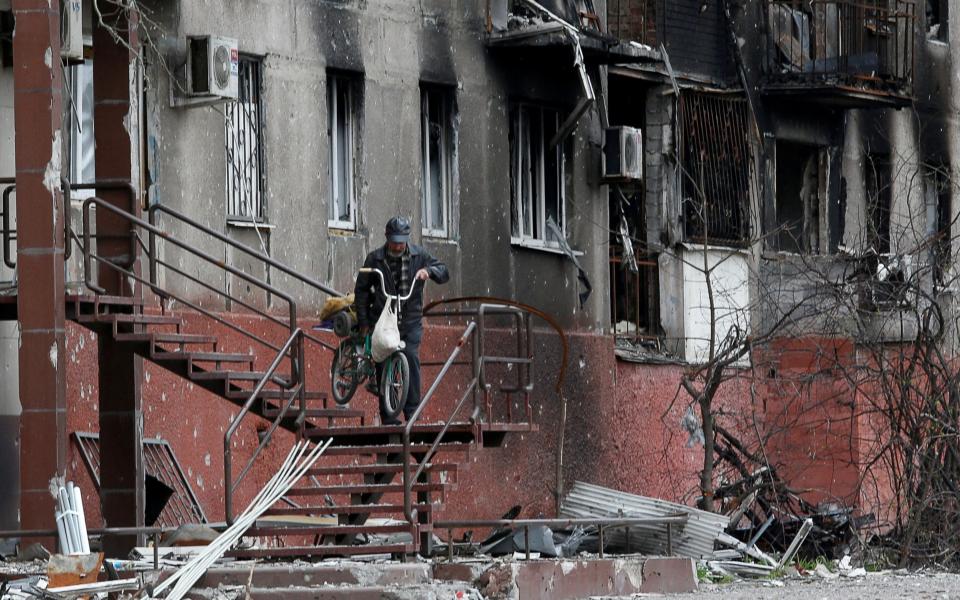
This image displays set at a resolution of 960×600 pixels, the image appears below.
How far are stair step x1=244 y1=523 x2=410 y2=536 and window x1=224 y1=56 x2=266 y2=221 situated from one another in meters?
4.67

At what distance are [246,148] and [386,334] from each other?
4.31m

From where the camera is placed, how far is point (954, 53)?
33438 millimetres

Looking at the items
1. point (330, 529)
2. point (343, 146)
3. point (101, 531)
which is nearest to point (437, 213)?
point (343, 146)

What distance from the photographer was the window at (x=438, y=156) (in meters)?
23.5

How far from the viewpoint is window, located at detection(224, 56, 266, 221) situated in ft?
67.9

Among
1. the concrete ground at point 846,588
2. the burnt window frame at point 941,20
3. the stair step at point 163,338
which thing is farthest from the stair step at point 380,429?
the burnt window frame at point 941,20

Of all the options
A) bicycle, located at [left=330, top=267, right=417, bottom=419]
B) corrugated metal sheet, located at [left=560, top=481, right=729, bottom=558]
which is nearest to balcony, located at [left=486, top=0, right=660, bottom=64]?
corrugated metal sheet, located at [left=560, top=481, right=729, bottom=558]

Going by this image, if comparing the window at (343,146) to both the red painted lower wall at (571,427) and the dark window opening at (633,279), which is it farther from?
the dark window opening at (633,279)

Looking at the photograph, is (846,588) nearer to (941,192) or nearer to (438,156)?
(438,156)

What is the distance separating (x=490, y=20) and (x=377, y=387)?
302 inches

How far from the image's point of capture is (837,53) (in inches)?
1192

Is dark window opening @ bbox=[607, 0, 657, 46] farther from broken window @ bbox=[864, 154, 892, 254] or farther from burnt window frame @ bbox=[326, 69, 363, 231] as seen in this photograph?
broken window @ bbox=[864, 154, 892, 254]

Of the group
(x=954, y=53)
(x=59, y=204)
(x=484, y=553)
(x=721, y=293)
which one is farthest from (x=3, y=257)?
(x=954, y=53)

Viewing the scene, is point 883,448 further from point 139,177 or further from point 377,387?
point 139,177
